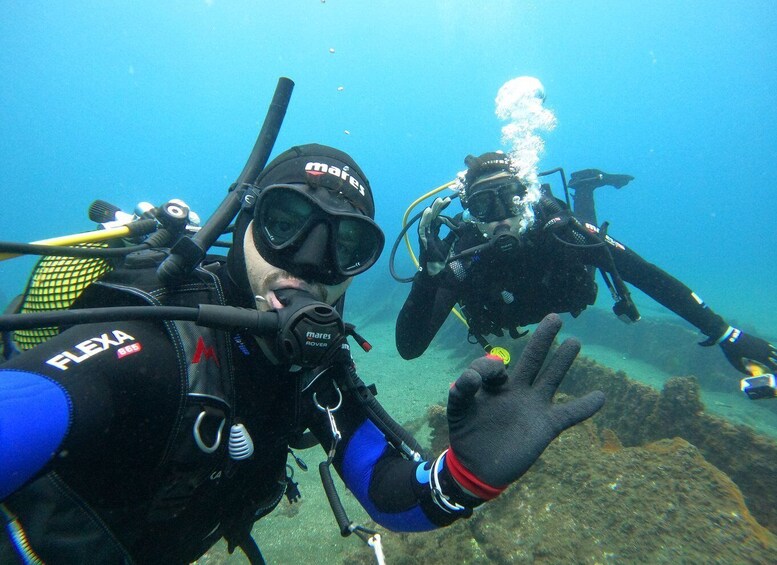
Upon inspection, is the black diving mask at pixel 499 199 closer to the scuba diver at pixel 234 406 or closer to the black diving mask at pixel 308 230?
the scuba diver at pixel 234 406

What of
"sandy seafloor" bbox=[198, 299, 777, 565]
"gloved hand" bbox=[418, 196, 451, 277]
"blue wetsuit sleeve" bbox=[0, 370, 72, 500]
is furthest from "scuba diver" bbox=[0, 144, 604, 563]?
"sandy seafloor" bbox=[198, 299, 777, 565]

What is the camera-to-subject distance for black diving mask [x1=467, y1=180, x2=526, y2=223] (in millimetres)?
5184

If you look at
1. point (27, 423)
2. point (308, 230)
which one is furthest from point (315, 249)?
point (27, 423)

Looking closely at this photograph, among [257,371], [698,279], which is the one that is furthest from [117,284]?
[698,279]

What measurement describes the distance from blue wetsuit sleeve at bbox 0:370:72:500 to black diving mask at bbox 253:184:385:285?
1.04 meters

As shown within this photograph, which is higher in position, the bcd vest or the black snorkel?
the black snorkel

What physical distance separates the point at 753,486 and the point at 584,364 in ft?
10.4

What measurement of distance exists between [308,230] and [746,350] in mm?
6090

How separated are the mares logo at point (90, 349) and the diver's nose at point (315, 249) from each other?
2.77ft

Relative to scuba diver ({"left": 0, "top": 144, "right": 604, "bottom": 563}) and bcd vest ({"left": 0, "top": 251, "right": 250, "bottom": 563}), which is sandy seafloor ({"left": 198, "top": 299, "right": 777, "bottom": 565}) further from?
bcd vest ({"left": 0, "top": 251, "right": 250, "bottom": 563})

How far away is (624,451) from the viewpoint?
417 centimetres

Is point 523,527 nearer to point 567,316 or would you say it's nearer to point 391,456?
point 391,456

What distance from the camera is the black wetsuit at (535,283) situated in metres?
5.25

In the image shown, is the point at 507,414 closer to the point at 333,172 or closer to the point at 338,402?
the point at 338,402
